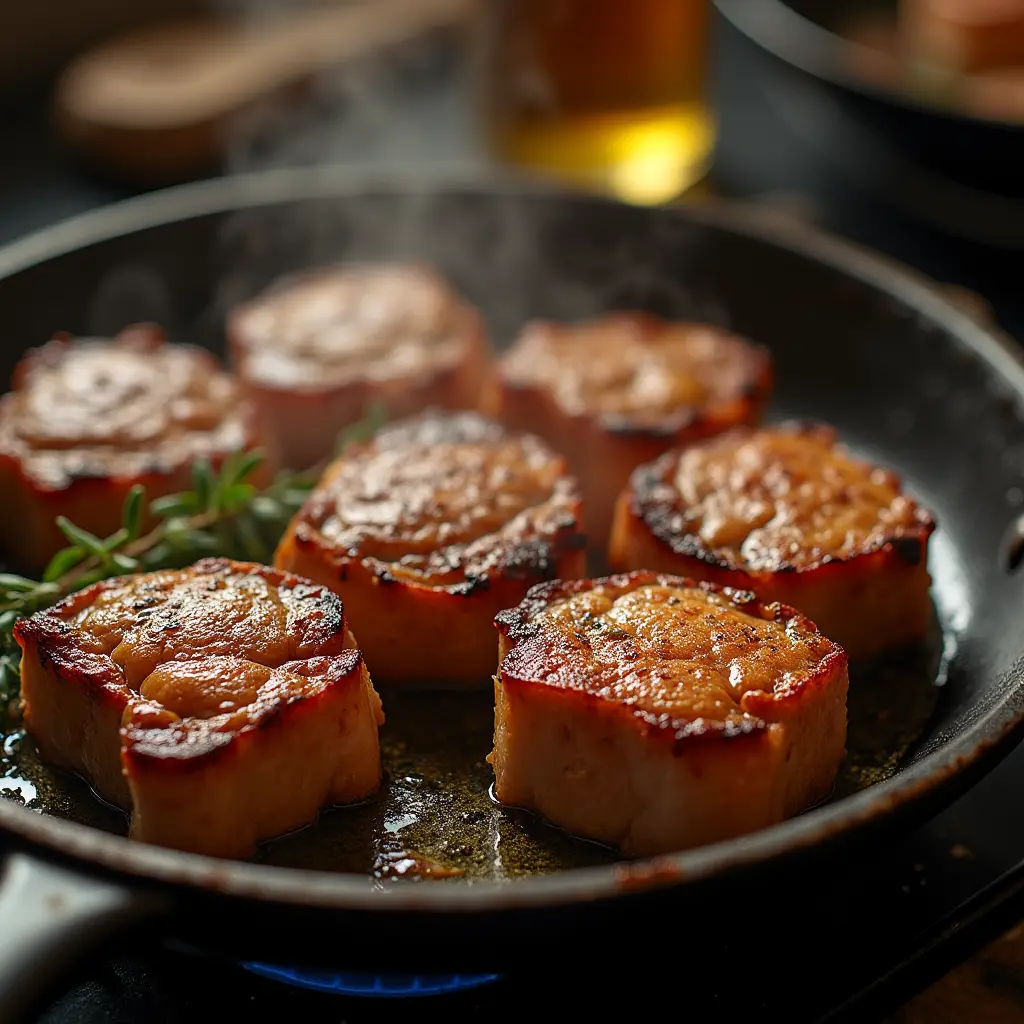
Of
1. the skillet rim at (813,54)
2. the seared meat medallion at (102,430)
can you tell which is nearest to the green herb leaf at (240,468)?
the seared meat medallion at (102,430)

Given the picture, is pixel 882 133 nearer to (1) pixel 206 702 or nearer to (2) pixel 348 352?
(2) pixel 348 352

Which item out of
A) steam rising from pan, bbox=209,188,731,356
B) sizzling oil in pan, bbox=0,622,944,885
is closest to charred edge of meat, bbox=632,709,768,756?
sizzling oil in pan, bbox=0,622,944,885

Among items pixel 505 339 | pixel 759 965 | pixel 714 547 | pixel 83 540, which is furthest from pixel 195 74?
pixel 759 965

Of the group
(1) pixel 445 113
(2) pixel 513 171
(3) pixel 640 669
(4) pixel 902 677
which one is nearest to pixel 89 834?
(3) pixel 640 669

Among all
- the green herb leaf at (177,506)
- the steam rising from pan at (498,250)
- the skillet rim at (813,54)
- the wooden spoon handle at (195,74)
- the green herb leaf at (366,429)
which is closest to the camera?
the green herb leaf at (177,506)

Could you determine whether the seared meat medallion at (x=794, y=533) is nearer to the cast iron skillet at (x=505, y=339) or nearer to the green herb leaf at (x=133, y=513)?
the cast iron skillet at (x=505, y=339)

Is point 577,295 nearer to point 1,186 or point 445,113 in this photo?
point 445,113

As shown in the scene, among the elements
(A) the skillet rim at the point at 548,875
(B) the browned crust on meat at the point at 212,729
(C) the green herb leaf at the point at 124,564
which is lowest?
(C) the green herb leaf at the point at 124,564
